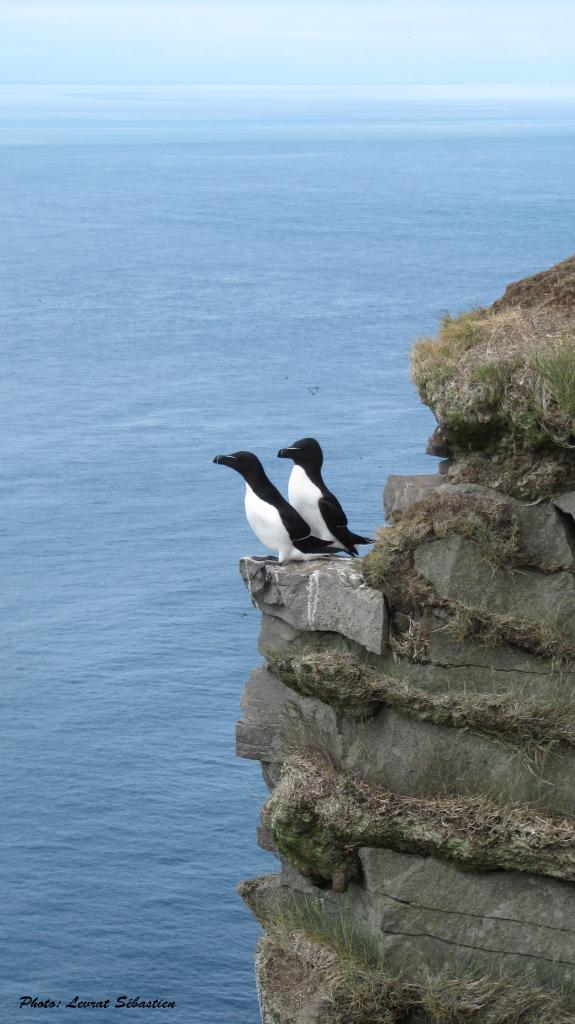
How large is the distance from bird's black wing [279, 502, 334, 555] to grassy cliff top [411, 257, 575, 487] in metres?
2.43

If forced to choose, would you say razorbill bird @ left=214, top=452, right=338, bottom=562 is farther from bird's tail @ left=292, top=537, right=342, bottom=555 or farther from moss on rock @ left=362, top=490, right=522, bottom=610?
moss on rock @ left=362, top=490, right=522, bottom=610

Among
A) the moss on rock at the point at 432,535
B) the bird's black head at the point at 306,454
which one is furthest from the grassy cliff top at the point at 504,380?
the bird's black head at the point at 306,454

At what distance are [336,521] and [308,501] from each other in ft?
1.70

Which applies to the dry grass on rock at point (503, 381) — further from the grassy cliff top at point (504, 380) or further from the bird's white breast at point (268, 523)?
the bird's white breast at point (268, 523)

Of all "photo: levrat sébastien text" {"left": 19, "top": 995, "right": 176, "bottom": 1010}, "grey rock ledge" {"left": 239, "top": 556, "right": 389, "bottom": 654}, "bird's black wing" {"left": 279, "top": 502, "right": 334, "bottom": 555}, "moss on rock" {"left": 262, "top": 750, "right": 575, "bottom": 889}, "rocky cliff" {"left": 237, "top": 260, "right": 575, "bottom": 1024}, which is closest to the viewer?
"moss on rock" {"left": 262, "top": 750, "right": 575, "bottom": 889}

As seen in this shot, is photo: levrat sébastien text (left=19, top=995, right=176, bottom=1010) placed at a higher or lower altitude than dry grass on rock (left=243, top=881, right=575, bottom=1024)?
lower

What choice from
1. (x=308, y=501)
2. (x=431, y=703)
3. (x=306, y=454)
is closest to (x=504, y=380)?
(x=306, y=454)

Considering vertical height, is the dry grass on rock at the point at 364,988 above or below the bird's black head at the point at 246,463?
below

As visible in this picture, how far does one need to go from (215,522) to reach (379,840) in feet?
308

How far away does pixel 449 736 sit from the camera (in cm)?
2005

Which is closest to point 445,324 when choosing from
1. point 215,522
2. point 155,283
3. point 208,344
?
point 215,522

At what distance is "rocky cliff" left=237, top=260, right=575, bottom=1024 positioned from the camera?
19.4 metres

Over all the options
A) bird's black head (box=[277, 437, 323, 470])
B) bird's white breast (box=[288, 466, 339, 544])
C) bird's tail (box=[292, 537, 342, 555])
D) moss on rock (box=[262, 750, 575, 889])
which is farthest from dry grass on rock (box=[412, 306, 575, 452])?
moss on rock (box=[262, 750, 575, 889])

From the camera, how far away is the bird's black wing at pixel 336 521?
21438mm
